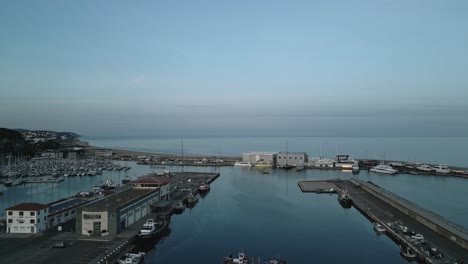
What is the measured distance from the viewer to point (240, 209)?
13.7m

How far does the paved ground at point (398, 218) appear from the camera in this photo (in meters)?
8.05

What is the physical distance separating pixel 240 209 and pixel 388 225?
5279 millimetres

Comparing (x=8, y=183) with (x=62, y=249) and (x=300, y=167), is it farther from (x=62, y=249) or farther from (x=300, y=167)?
(x=300, y=167)

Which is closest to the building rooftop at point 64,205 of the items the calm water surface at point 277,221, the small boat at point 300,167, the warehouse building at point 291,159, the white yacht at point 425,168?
the calm water surface at point 277,221

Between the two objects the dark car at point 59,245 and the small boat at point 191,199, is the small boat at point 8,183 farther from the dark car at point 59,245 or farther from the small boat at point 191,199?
the dark car at point 59,245

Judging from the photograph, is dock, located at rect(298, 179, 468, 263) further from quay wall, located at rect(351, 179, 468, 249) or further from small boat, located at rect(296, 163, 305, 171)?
small boat, located at rect(296, 163, 305, 171)

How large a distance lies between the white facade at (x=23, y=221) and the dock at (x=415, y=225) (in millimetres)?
9159

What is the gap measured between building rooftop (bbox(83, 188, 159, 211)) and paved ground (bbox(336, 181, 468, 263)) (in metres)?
7.47

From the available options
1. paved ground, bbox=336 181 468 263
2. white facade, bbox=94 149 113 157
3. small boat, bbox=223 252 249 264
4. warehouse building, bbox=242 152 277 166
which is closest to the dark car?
small boat, bbox=223 252 249 264

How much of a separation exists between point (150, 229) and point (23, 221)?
124 inches

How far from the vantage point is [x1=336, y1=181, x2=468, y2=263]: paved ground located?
8.05 metres

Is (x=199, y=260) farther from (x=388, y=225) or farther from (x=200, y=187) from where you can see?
(x=200, y=187)

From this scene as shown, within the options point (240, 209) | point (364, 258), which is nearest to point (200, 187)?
point (240, 209)

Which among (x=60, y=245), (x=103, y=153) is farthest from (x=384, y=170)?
(x=103, y=153)
